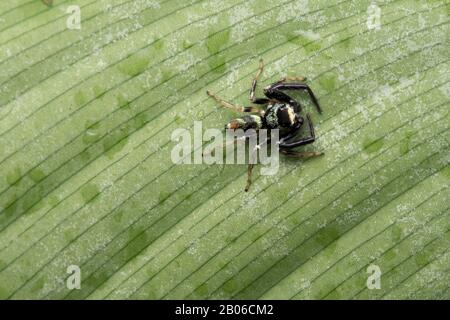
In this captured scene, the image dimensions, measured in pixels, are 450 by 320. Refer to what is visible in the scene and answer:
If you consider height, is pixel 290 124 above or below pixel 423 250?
above

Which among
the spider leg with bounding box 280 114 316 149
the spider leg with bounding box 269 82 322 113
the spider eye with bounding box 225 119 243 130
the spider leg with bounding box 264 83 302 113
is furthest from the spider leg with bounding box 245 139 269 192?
the spider leg with bounding box 269 82 322 113

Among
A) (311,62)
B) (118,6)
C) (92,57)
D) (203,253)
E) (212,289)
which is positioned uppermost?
(118,6)

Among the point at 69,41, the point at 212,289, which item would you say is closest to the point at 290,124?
the point at 212,289

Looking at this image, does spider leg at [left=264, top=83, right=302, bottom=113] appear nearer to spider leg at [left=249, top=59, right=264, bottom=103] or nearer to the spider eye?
spider leg at [left=249, top=59, right=264, bottom=103]

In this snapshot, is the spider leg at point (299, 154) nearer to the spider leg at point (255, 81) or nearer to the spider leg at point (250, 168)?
the spider leg at point (250, 168)

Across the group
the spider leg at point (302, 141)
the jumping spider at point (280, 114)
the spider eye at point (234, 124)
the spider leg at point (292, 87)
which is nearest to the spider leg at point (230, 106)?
the jumping spider at point (280, 114)
